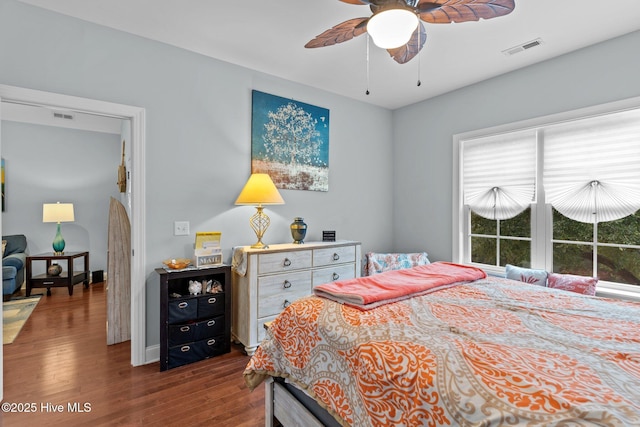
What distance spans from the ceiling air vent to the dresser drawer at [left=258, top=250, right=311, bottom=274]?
2548mm

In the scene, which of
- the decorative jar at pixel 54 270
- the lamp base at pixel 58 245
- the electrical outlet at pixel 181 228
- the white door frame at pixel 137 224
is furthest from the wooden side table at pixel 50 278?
the electrical outlet at pixel 181 228

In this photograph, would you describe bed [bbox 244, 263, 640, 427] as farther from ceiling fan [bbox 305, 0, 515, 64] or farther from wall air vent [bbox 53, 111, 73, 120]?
wall air vent [bbox 53, 111, 73, 120]

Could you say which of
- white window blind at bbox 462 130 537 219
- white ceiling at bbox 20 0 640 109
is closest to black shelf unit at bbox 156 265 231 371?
white ceiling at bbox 20 0 640 109

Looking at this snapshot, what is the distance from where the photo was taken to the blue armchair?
4203 mm

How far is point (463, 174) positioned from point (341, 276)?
1853 mm

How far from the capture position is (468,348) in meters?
1.06

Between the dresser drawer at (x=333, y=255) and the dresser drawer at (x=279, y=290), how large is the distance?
0.17m

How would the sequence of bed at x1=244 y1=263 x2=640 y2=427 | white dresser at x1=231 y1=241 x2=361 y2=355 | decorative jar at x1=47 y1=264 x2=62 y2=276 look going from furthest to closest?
1. decorative jar at x1=47 y1=264 x2=62 y2=276
2. white dresser at x1=231 y1=241 x2=361 y2=355
3. bed at x1=244 y1=263 x2=640 y2=427

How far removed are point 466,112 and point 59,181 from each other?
6.43 meters

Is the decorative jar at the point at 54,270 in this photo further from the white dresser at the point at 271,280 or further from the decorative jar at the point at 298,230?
the decorative jar at the point at 298,230

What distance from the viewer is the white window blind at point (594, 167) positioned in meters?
2.52

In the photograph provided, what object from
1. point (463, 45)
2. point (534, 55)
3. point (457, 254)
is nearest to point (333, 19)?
point (463, 45)

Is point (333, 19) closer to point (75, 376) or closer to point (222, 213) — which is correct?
point (222, 213)

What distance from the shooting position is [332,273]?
3264 millimetres
